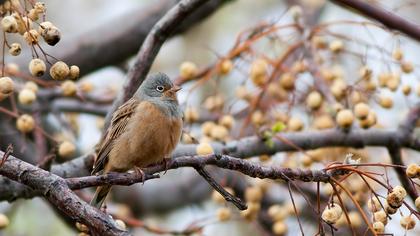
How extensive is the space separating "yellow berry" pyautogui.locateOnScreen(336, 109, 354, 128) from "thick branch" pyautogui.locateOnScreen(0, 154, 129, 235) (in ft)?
6.60

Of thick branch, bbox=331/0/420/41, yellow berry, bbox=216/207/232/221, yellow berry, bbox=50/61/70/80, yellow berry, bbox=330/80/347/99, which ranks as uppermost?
yellow berry, bbox=330/80/347/99

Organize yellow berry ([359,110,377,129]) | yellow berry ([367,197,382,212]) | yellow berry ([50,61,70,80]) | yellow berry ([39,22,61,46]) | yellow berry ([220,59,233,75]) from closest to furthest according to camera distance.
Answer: yellow berry ([39,22,61,46])
yellow berry ([50,61,70,80])
yellow berry ([367,197,382,212])
yellow berry ([359,110,377,129])
yellow berry ([220,59,233,75])

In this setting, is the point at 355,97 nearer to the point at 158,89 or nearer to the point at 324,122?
the point at 324,122

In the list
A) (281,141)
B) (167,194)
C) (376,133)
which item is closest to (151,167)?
(281,141)

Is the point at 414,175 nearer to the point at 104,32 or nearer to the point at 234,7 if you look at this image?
the point at 104,32

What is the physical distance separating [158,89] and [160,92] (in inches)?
1.4

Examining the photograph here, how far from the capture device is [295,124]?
14.6ft

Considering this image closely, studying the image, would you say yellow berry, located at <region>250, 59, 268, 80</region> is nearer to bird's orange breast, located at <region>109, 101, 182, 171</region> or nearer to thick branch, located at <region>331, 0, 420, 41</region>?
bird's orange breast, located at <region>109, 101, 182, 171</region>

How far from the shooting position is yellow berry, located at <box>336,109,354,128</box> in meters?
4.11

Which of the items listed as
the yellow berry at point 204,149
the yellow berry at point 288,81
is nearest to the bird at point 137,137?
the yellow berry at point 204,149

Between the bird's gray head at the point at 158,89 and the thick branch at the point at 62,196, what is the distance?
1608 mm

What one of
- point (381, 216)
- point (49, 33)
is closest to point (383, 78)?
point (381, 216)

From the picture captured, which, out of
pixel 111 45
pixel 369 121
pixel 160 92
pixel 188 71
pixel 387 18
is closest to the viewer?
pixel 387 18

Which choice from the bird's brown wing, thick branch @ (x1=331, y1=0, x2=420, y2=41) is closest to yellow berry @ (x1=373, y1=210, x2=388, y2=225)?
thick branch @ (x1=331, y1=0, x2=420, y2=41)
